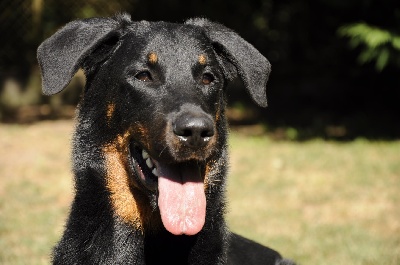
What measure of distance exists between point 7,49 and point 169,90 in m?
11.9

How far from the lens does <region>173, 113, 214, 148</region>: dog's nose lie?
11.2ft

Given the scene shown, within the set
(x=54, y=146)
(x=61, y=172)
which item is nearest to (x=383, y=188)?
(x=61, y=172)

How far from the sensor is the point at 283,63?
1590 cm

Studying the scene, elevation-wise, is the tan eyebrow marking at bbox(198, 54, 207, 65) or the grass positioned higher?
the tan eyebrow marking at bbox(198, 54, 207, 65)

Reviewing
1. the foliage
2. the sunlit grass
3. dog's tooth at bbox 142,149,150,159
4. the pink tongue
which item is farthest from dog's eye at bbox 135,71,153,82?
the foliage

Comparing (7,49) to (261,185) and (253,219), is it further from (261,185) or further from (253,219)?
(253,219)

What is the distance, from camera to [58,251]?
3.92 m

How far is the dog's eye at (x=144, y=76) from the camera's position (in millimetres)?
3822

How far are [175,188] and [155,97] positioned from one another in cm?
55

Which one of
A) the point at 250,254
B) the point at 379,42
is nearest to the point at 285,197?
the point at 250,254

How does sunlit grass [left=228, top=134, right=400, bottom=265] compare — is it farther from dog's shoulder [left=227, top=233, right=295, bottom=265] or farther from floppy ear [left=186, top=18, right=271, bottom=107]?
floppy ear [left=186, top=18, right=271, bottom=107]

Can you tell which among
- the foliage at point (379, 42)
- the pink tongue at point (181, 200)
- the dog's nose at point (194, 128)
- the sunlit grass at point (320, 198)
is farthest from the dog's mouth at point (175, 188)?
the foliage at point (379, 42)

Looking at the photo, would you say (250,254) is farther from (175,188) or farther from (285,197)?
(285,197)

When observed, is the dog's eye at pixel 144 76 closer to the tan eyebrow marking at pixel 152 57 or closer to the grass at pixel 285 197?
the tan eyebrow marking at pixel 152 57
